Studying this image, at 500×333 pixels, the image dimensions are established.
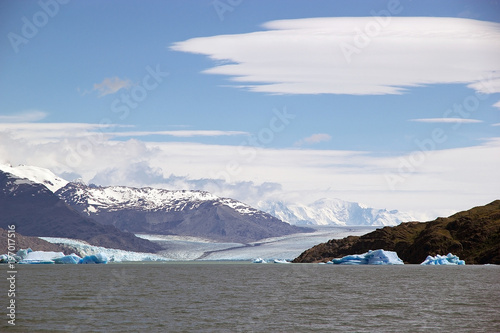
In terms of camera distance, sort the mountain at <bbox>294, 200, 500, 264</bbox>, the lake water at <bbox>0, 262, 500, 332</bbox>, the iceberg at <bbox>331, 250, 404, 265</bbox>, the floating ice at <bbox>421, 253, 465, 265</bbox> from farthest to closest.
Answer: the iceberg at <bbox>331, 250, 404, 265</bbox> < the mountain at <bbox>294, 200, 500, 264</bbox> < the floating ice at <bbox>421, 253, 465, 265</bbox> < the lake water at <bbox>0, 262, 500, 332</bbox>

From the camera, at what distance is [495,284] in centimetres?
8625

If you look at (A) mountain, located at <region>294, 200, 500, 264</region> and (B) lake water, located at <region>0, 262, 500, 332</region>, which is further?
(A) mountain, located at <region>294, 200, 500, 264</region>

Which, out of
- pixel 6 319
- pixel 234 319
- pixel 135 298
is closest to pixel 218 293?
pixel 135 298

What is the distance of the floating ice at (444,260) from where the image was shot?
17575 cm

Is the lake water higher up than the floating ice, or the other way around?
the lake water

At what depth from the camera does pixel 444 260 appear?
176625 mm

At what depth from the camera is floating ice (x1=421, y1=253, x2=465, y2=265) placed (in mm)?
175750

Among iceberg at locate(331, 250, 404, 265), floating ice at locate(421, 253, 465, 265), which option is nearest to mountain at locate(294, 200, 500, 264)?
floating ice at locate(421, 253, 465, 265)

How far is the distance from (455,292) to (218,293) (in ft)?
90.0

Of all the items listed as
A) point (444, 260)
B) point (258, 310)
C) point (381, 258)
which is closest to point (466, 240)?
point (444, 260)

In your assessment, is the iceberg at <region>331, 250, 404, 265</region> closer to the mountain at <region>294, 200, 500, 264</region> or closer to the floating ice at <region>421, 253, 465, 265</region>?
the mountain at <region>294, 200, 500, 264</region>

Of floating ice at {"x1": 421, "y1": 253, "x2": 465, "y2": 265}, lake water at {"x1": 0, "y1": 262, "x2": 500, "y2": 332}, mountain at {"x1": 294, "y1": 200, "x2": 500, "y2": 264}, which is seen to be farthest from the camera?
mountain at {"x1": 294, "y1": 200, "x2": 500, "y2": 264}

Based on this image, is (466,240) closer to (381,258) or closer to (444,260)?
(444,260)

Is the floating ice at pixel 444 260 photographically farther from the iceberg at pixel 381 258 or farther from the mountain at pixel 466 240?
the iceberg at pixel 381 258
